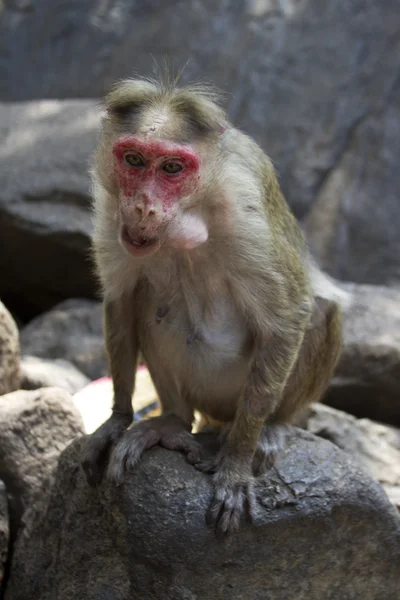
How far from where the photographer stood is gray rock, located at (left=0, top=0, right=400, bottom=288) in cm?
1056

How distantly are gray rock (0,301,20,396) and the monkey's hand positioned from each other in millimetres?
1822

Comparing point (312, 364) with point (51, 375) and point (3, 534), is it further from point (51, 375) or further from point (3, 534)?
point (51, 375)

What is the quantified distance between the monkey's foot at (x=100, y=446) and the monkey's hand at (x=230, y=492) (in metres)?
0.51

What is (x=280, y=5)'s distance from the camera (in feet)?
35.7

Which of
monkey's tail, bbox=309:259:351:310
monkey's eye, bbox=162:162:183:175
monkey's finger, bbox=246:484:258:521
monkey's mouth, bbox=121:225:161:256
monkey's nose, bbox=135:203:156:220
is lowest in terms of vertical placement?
monkey's finger, bbox=246:484:258:521

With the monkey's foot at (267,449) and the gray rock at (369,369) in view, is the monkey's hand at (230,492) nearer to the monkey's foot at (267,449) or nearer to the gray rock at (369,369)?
the monkey's foot at (267,449)

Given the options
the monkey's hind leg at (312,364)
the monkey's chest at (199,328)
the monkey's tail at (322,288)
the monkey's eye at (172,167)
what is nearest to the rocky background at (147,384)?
the monkey's hind leg at (312,364)

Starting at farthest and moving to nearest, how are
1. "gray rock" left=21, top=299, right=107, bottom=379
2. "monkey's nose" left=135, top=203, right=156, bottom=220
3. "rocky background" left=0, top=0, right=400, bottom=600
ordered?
"gray rock" left=21, top=299, right=107, bottom=379 < "rocky background" left=0, top=0, right=400, bottom=600 < "monkey's nose" left=135, top=203, right=156, bottom=220

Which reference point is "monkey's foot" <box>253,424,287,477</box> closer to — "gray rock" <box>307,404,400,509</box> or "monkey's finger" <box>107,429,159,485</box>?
"monkey's finger" <box>107,429,159,485</box>

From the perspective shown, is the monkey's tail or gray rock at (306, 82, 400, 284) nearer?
the monkey's tail

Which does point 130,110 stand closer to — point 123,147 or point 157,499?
point 123,147

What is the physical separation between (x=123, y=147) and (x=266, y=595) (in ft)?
7.79

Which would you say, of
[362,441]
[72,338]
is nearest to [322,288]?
[362,441]

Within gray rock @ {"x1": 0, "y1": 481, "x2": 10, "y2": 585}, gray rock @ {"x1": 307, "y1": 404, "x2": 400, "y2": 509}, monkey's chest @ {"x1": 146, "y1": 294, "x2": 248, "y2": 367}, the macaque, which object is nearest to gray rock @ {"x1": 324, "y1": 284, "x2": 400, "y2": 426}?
gray rock @ {"x1": 307, "y1": 404, "x2": 400, "y2": 509}
